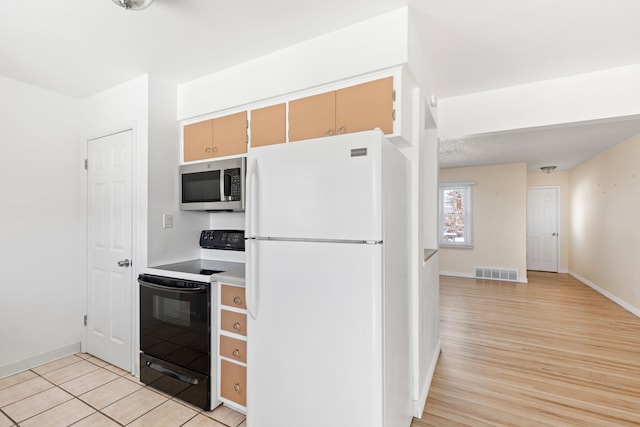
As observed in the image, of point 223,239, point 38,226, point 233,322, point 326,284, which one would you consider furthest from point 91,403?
point 326,284

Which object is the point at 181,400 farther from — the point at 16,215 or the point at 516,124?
the point at 516,124

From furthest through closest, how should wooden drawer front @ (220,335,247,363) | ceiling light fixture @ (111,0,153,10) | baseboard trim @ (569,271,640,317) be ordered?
baseboard trim @ (569,271,640,317)
wooden drawer front @ (220,335,247,363)
ceiling light fixture @ (111,0,153,10)

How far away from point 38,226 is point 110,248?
0.68 metres

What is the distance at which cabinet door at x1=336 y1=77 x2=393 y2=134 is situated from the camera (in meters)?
1.82

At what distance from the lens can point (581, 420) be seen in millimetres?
1998

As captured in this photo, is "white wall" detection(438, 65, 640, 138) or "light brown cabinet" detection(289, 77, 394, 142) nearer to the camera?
"light brown cabinet" detection(289, 77, 394, 142)

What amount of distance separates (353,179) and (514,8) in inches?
61.4

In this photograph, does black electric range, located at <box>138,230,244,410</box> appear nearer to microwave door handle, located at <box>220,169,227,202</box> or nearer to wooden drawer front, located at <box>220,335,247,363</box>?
wooden drawer front, located at <box>220,335,247,363</box>

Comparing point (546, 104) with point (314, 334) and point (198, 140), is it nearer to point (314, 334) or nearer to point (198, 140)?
point (314, 334)

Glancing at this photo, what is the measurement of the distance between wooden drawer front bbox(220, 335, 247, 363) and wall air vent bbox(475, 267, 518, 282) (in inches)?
241

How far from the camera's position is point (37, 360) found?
8.89 ft

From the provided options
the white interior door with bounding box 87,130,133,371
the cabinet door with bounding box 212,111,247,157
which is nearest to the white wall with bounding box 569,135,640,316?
the cabinet door with bounding box 212,111,247,157

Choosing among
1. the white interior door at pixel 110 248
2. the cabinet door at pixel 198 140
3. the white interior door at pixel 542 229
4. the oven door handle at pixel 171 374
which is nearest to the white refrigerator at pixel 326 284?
the oven door handle at pixel 171 374

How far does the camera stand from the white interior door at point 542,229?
7277mm
